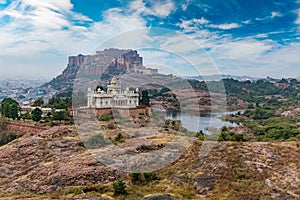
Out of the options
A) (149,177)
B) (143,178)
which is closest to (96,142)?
(143,178)

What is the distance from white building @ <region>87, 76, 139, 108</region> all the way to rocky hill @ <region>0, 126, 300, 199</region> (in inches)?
741

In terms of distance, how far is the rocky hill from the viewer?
8.47 metres

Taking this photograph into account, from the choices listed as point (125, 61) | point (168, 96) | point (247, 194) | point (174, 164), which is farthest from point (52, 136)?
point (125, 61)

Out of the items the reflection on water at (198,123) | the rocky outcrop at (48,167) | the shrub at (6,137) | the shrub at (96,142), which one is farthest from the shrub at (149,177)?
the reflection on water at (198,123)

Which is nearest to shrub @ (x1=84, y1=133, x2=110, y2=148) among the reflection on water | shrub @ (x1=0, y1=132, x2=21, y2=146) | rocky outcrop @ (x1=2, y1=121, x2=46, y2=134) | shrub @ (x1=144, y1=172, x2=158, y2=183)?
shrub @ (x1=144, y1=172, x2=158, y2=183)

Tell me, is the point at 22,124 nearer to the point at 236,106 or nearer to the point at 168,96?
the point at 168,96

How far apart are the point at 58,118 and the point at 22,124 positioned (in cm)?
326

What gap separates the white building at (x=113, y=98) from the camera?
32656 millimetres

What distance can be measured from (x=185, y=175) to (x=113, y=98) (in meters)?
24.5

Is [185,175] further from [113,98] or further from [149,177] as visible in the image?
[113,98]

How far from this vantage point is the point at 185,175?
999 cm

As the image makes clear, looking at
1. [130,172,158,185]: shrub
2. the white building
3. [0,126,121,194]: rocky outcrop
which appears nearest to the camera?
[130,172,158,185]: shrub

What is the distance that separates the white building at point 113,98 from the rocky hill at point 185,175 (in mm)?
18823

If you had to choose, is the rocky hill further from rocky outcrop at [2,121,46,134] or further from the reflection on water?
the reflection on water
